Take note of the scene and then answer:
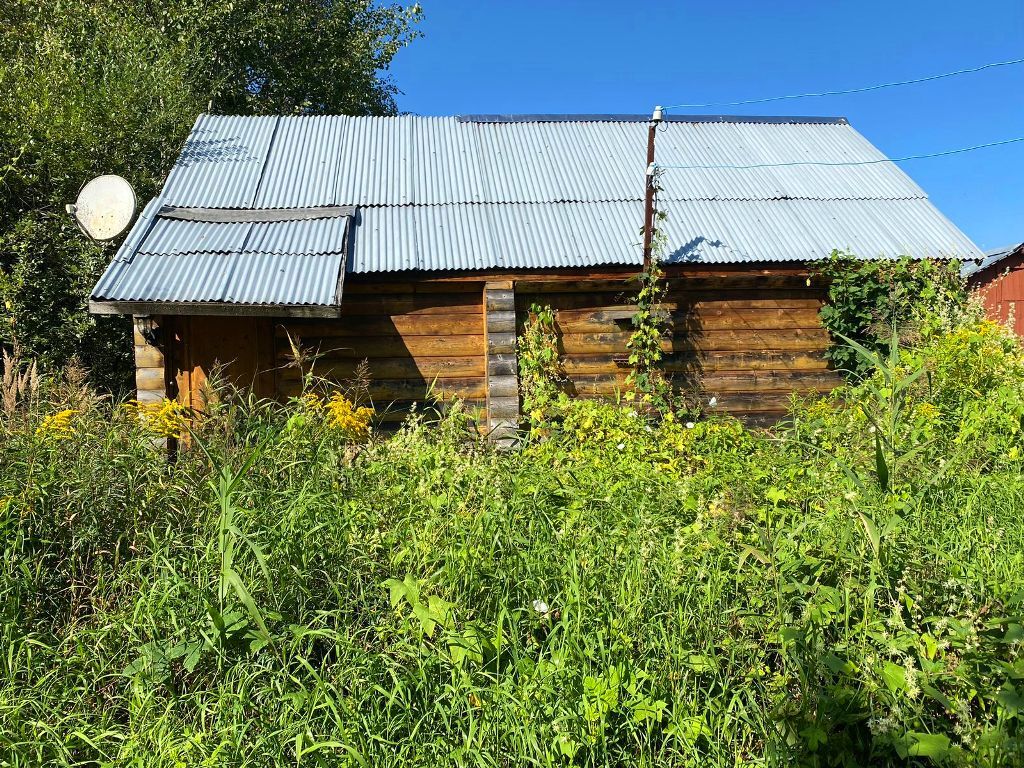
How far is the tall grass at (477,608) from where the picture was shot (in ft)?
8.78

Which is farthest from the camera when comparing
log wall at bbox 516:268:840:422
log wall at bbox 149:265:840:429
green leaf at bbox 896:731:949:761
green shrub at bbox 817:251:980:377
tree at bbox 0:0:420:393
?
tree at bbox 0:0:420:393

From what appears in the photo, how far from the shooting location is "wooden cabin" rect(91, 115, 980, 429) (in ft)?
26.0

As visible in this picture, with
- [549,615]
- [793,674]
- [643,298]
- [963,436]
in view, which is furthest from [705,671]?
[643,298]

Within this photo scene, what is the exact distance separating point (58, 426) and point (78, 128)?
908 centimetres

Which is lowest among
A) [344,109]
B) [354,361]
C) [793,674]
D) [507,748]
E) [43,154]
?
[507,748]

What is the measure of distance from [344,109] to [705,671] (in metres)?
19.9

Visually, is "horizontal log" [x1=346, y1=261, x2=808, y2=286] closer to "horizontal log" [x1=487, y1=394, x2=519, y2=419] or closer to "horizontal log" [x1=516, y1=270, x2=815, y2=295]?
"horizontal log" [x1=516, y1=270, x2=815, y2=295]

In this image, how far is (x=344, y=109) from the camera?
19969 millimetres

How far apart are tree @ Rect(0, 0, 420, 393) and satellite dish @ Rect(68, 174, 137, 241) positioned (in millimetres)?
810

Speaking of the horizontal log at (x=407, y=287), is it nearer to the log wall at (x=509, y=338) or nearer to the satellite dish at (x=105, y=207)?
the log wall at (x=509, y=338)

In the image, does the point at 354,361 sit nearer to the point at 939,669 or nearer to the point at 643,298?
the point at 643,298

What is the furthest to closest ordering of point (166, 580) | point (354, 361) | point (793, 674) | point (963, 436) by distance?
point (354, 361), point (963, 436), point (166, 580), point (793, 674)

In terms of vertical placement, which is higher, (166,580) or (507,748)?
(166,580)

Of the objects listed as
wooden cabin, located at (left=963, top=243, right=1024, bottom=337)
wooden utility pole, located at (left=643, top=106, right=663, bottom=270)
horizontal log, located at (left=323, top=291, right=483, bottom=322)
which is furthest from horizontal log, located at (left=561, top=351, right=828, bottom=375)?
wooden cabin, located at (left=963, top=243, right=1024, bottom=337)
